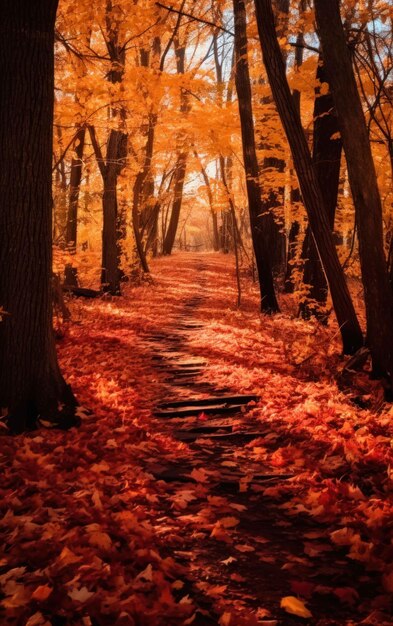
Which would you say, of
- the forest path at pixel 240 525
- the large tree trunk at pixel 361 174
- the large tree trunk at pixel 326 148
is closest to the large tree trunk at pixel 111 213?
the large tree trunk at pixel 326 148

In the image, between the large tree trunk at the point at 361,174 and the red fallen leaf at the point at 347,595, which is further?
the large tree trunk at the point at 361,174

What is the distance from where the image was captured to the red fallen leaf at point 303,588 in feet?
8.50

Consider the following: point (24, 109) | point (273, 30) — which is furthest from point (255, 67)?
point (24, 109)

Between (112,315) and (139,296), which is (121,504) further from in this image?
(139,296)

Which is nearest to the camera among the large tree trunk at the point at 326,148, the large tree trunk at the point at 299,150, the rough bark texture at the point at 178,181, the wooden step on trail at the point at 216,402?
the wooden step on trail at the point at 216,402

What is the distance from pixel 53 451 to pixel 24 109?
3.14 metres

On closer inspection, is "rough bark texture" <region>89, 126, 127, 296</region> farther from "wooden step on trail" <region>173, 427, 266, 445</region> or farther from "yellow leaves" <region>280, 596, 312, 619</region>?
"yellow leaves" <region>280, 596, 312, 619</region>

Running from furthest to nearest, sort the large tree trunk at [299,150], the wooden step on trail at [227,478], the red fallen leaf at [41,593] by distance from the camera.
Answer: the large tree trunk at [299,150], the wooden step on trail at [227,478], the red fallen leaf at [41,593]

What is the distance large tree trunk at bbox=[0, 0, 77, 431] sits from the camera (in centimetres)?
425

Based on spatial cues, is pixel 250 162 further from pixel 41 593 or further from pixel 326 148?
pixel 41 593

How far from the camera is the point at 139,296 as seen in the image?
14.1 metres

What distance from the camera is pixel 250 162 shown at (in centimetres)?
1038

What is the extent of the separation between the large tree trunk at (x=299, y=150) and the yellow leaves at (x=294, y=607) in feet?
14.3

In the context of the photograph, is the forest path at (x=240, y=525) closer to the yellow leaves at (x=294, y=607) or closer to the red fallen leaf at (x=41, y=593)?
the yellow leaves at (x=294, y=607)
